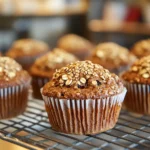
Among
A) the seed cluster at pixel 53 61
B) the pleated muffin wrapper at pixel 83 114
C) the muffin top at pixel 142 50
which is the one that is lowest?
the pleated muffin wrapper at pixel 83 114

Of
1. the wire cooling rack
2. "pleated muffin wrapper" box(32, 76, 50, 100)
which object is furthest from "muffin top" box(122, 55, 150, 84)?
"pleated muffin wrapper" box(32, 76, 50, 100)

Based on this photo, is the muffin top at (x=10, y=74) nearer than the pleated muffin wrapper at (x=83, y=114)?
No

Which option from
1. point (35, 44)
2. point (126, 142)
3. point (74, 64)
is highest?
point (35, 44)

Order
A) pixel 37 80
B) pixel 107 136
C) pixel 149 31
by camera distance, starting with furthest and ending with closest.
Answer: pixel 149 31
pixel 37 80
pixel 107 136

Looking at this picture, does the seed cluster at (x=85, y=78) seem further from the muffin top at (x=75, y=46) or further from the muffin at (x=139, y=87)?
the muffin top at (x=75, y=46)

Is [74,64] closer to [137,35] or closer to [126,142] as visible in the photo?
[126,142]

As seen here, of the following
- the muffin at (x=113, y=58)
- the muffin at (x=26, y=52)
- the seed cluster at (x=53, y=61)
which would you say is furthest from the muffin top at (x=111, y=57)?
the muffin at (x=26, y=52)

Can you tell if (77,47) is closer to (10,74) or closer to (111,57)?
(111,57)

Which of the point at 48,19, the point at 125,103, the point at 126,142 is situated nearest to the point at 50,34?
the point at 48,19
